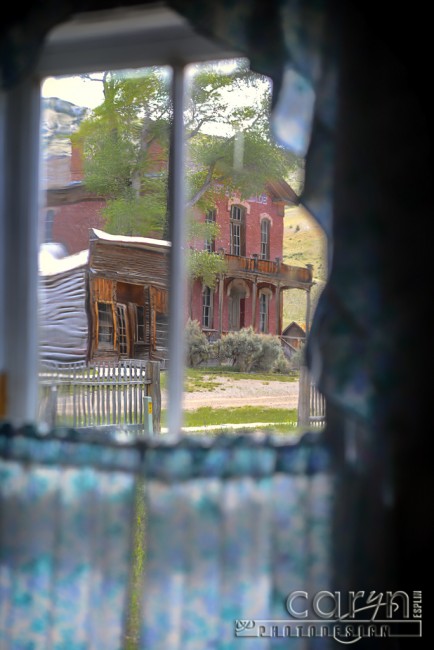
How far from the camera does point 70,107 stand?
202 centimetres

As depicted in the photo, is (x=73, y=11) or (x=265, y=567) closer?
(x=265, y=567)

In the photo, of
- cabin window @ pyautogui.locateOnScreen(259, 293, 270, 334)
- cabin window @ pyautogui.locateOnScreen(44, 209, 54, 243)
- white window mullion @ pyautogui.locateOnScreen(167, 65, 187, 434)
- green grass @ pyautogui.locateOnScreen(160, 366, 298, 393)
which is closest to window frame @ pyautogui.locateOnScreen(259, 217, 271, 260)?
cabin window @ pyautogui.locateOnScreen(259, 293, 270, 334)

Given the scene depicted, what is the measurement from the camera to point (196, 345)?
1.90 m

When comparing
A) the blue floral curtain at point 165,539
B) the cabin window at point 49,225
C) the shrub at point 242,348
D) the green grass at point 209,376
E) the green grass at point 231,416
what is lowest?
the blue floral curtain at point 165,539

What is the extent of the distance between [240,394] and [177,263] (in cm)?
41

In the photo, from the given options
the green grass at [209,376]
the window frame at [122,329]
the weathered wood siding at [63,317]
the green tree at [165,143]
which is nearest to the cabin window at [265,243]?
the green tree at [165,143]

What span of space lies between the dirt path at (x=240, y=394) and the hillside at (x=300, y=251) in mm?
175

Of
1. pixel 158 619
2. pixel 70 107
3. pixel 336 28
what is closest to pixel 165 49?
pixel 70 107

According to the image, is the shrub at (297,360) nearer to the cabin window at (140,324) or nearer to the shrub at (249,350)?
the shrub at (249,350)

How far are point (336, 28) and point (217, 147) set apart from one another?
48cm

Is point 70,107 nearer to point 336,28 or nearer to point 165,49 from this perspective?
point 165,49

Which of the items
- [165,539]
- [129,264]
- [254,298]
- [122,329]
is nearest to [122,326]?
[122,329]

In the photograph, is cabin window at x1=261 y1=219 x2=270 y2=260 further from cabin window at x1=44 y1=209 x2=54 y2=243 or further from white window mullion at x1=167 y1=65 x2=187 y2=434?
cabin window at x1=44 y1=209 x2=54 y2=243

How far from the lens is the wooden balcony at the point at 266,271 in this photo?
184cm
